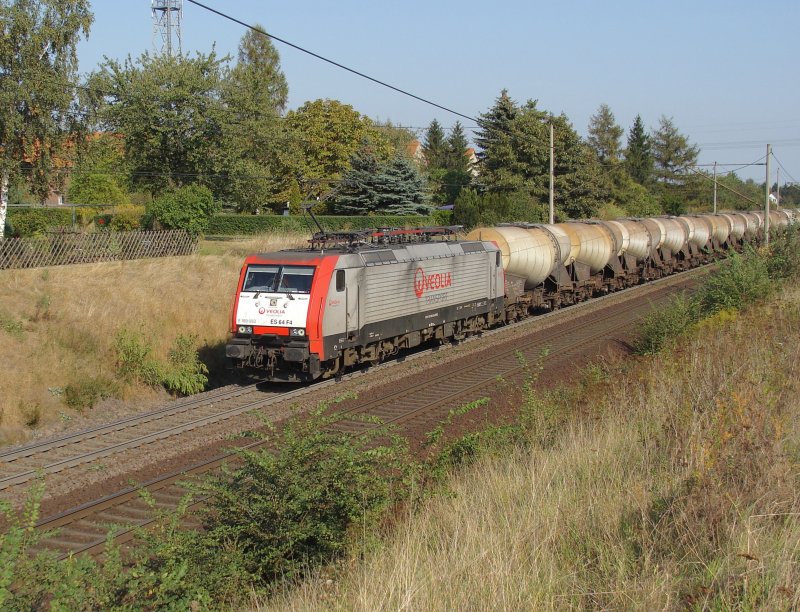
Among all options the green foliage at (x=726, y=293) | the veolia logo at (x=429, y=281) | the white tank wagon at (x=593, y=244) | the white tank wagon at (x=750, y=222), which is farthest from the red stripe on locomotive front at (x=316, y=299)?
the white tank wagon at (x=750, y=222)

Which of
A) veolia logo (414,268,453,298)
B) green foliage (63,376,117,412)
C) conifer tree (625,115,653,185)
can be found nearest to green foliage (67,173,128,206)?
veolia logo (414,268,453,298)

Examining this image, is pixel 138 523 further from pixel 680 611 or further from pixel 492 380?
pixel 492 380

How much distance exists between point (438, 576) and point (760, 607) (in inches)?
82.0

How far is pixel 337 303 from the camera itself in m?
16.0

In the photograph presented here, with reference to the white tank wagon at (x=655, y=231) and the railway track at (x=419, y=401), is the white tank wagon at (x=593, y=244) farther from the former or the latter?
the white tank wagon at (x=655, y=231)

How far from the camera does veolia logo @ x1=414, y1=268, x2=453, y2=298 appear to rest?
18.8m

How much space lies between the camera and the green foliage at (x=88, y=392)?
15.8 meters

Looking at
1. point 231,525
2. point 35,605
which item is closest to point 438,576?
point 231,525

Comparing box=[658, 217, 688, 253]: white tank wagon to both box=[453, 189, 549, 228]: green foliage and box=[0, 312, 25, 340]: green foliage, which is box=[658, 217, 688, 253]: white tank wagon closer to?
box=[453, 189, 549, 228]: green foliage

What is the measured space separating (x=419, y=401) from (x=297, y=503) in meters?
8.09

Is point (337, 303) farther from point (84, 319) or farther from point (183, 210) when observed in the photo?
point (183, 210)

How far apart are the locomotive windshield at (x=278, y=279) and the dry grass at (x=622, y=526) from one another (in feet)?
24.6

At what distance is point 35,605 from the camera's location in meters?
6.04

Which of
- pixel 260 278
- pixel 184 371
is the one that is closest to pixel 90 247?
pixel 184 371
